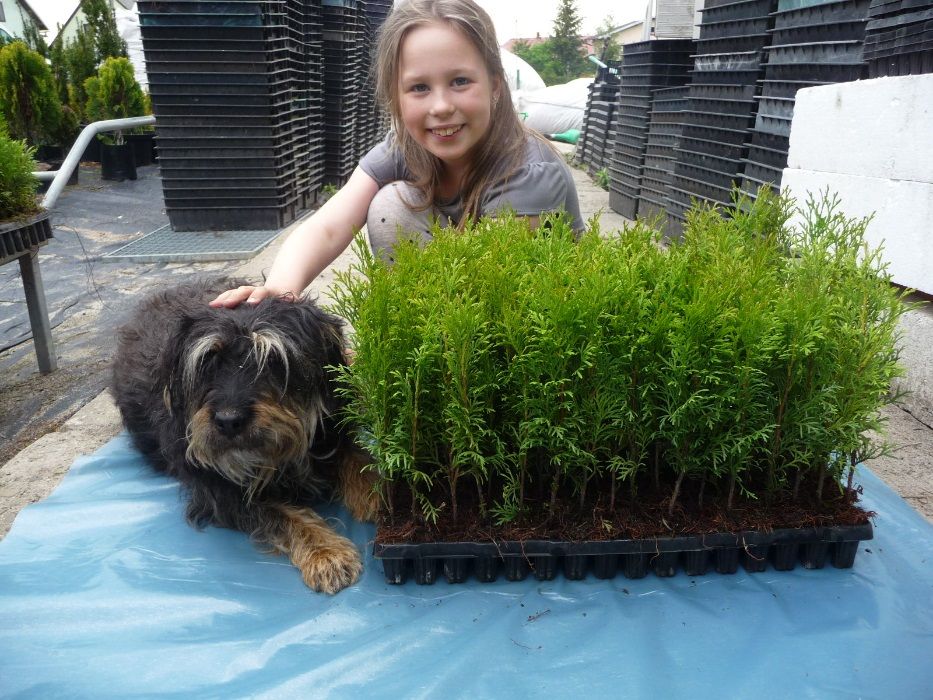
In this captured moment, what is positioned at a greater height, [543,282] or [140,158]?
[543,282]

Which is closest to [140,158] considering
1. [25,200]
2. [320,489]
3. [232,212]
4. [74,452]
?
[232,212]

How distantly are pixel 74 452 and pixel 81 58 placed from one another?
1527 cm

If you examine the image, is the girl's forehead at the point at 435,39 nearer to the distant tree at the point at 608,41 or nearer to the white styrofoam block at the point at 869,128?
the white styrofoam block at the point at 869,128

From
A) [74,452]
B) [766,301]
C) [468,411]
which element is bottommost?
[74,452]

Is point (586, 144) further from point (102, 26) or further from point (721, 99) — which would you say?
point (102, 26)

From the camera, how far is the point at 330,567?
2.47m

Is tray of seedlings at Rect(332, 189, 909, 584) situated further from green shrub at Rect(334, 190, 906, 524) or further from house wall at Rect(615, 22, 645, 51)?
house wall at Rect(615, 22, 645, 51)

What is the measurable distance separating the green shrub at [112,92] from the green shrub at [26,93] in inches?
32.3

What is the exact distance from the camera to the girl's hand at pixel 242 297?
2666 mm

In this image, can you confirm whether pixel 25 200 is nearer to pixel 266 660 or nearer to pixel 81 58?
pixel 266 660

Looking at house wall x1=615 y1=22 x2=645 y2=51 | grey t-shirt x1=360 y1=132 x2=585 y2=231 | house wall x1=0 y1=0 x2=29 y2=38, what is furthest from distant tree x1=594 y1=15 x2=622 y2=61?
grey t-shirt x1=360 y1=132 x2=585 y2=231

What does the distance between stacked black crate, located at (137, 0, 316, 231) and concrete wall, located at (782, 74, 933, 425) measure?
242 inches

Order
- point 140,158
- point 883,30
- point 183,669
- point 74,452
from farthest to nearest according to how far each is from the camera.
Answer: point 140,158 < point 883,30 < point 74,452 < point 183,669

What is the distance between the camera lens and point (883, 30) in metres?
3.91
